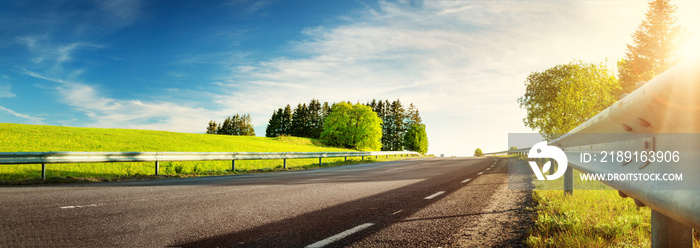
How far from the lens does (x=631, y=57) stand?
3469 cm

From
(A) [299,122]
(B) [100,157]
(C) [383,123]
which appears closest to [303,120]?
(A) [299,122]

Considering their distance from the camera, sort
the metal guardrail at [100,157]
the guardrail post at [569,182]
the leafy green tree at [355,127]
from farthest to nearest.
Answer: the leafy green tree at [355,127] → the metal guardrail at [100,157] → the guardrail post at [569,182]

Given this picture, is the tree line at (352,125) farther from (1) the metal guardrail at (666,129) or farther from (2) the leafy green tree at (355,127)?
(1) the metal guardrail at (666,129)

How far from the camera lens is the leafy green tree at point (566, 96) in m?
32.8

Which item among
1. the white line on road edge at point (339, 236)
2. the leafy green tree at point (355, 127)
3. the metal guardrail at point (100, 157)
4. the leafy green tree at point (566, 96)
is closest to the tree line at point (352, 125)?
the leafy green tree at point (355, 127)

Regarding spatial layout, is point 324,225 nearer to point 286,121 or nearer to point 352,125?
point 352,125

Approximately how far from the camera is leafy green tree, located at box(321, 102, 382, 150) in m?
68.5

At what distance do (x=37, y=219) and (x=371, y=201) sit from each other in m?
4.59

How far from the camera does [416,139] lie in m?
91.9

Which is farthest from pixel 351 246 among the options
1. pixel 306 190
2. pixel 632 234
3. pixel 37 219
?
pixel 306 190

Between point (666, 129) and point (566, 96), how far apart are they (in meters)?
37.2

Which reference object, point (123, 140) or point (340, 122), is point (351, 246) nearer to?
point (123, 140)

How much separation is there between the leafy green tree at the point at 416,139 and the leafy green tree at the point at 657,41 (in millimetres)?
59054

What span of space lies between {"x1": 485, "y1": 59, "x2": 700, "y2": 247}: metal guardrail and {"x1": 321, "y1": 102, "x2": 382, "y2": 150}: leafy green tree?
65.0 metres
